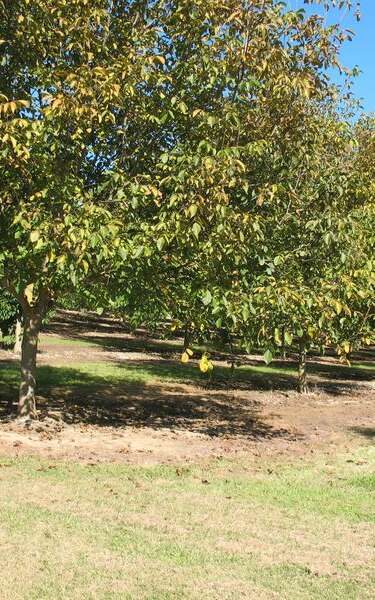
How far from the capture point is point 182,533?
605cm

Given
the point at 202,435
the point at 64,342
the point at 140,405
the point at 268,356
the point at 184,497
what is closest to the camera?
the point at 184,497

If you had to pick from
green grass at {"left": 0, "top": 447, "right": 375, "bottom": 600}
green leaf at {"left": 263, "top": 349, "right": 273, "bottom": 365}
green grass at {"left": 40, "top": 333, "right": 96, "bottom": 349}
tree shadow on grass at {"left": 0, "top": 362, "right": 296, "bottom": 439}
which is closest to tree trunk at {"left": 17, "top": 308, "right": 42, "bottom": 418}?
tree shadow on grass at {"left": 0, "top": 362, "right": 296, "bottom": 439}

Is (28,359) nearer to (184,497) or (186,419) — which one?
(186,419)

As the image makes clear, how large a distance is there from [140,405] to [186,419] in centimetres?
170

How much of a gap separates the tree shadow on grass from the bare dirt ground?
2cm

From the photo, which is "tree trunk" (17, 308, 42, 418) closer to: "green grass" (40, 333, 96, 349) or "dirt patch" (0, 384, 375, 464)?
"dirt patch" (0, 384, 375, 464)

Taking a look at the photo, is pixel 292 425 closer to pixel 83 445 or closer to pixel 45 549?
pixel 83 445

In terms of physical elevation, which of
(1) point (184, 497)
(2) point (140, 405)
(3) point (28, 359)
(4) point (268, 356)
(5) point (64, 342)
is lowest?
(1) point (184, 497)

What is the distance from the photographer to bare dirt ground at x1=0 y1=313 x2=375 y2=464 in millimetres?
9883

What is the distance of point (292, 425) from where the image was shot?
13148 mm

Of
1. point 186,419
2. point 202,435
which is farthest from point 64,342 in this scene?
point 202,435

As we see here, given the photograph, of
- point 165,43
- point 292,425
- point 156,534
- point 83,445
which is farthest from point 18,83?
point 292,425

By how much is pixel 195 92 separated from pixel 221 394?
32.0 ft

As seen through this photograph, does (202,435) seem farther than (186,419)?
No
